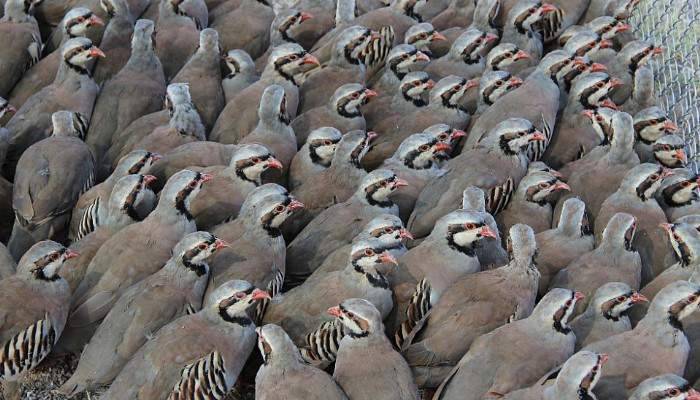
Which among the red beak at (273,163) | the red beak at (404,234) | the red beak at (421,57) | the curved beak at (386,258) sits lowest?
the red beak at (273,163)

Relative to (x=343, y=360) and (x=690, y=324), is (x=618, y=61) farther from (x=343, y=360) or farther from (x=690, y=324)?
(x=343, y=360)

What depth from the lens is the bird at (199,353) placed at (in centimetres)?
569

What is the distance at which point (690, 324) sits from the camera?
585 cm

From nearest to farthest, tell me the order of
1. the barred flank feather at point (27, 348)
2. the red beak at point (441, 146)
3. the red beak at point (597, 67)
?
1. the barred flank feather at point (27, 348)
2. the red beak at point (441, 146)
3. the red beak at point (597, 67)

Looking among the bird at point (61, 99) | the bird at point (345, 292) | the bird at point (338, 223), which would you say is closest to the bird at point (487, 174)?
the bird at point (338, 223)

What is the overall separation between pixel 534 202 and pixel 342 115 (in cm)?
170

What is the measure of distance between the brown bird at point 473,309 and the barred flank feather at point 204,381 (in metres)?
1.01

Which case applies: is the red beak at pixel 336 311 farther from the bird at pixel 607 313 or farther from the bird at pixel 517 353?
the bird at pixel 607 313

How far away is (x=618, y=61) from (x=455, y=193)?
2.29 meters

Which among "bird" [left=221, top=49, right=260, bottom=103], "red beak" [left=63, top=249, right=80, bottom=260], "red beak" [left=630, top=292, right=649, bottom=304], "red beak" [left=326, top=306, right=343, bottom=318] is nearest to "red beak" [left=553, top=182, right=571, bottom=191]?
"red beak" [left=630, top=292, right=649, bottom=304]

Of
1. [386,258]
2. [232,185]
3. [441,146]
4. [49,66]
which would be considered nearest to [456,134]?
[441,146]

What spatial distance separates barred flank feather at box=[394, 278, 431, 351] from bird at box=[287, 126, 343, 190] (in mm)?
1528

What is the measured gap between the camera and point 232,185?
23.9 feet

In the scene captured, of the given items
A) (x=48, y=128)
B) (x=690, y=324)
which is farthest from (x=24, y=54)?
(x=690, y=324)
